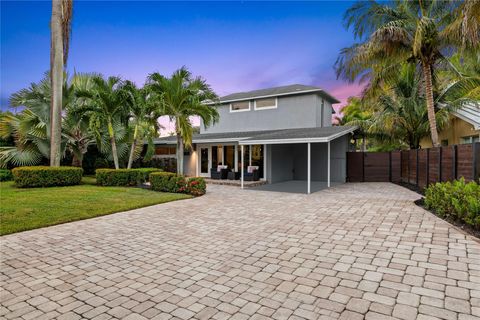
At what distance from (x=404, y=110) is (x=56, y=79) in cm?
1824

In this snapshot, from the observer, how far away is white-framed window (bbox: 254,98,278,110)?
1687cm

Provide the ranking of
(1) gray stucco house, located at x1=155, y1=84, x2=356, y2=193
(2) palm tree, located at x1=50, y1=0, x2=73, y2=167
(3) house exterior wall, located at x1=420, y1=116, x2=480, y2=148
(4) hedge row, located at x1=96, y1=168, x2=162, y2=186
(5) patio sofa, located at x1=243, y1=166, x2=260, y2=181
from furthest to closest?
(1) gray stucco house, located at x1=155, y1=84, x2=356, y2=193
(5) patio sofa, located at x1=243, y1=166, x2=260, y2=181
(4) hedge row, located at x1=96, y1=168, x2=162, y2=186
(2) palm tree, located at x1=50, y1=0, x2=73, y2=167
(3) house exterior wall, located at x1=420, y1=116, x2=480, y2=148

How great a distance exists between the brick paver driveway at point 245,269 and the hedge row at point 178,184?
12.5ft

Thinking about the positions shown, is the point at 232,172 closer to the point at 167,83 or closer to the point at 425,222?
the point at 167,83

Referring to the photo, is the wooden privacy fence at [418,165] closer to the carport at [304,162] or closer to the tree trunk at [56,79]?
the carport at [304,162]

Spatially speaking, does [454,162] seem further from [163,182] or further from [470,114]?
[163,182]

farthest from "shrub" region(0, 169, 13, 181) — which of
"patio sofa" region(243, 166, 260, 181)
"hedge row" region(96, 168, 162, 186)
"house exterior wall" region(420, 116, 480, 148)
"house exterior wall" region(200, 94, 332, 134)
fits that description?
"house exterior wall" region(420, 116, 480, 148)

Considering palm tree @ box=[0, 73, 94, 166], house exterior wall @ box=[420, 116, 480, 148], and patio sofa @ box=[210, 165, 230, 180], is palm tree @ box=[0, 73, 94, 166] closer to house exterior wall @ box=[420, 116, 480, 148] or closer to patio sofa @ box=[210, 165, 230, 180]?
patio sofa @ box=[210, 165, 230, 180]

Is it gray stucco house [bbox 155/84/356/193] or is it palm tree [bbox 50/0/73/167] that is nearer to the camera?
palm tree [bbox 50/0/73/167]

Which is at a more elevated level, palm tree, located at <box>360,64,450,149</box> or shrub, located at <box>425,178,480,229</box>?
palm tree, located at <box>360,64,450,149</box>

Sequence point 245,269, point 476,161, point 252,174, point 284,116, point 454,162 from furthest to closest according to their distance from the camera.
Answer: point 284,116 < point 252,174 < point 454,162 < point 476,161 < point 245,269

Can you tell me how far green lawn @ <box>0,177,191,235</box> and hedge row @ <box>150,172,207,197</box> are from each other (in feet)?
1.52

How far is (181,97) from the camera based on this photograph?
34.5 ft

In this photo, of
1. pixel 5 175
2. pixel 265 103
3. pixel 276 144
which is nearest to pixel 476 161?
pixel 276 144
